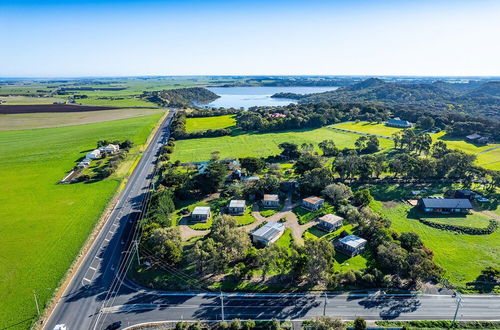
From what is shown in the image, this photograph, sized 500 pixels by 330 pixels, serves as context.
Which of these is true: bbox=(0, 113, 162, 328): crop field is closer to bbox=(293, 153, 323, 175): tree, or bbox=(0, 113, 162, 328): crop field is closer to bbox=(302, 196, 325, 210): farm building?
bbox=(302, 196, 325, 210): farm building

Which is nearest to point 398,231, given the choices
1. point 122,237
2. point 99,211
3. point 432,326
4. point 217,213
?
point 432,326

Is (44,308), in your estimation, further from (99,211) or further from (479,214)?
(479,214)

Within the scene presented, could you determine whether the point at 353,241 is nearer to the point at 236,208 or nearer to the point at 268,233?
the point at 268,233

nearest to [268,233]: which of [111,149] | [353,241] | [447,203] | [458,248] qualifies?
[353,241]

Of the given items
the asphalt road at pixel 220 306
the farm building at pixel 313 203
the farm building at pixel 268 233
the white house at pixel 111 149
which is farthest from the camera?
the white house at pixel 111 149

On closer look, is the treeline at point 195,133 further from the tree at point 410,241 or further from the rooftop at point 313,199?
the tree at point 410,241

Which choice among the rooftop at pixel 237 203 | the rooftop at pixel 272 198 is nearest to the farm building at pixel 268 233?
the rooftop at pixel 237 203

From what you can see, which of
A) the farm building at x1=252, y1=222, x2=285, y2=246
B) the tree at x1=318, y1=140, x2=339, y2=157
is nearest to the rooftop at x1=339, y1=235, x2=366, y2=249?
the farm building at x1=252, y1=222, x2=285, y2=246

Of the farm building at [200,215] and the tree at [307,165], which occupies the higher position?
the tree at [307,165]

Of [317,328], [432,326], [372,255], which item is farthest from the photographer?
[372,255]
